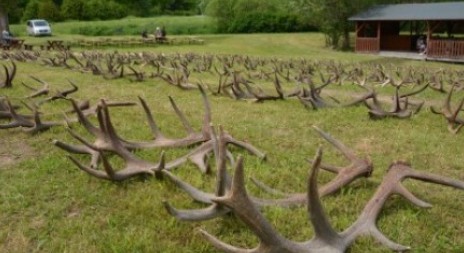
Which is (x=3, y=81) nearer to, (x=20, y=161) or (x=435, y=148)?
(x=20, y=161)

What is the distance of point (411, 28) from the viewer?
37969 millimetres

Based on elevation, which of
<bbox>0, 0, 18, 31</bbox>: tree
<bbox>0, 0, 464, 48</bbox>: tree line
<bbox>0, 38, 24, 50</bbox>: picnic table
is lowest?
<bbox>0, 0, 464, 48</bbox>: tree line

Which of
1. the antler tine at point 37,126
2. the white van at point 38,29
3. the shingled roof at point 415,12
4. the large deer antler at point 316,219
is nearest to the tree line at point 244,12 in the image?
the white van at point 38,29

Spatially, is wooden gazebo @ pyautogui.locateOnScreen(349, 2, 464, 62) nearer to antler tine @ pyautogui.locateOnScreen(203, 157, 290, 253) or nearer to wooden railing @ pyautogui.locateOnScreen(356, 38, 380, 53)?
wooden railing @ pyautogui.locateOnScreen(356, 38, 380, 53)

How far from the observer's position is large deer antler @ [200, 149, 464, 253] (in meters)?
2.50

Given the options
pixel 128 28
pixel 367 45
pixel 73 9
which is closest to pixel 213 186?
pixel 367 45

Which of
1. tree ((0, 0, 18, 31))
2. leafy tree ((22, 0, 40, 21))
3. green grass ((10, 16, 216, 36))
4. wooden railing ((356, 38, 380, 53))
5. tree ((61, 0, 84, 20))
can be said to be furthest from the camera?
tree ((61, 0, 84, 20))

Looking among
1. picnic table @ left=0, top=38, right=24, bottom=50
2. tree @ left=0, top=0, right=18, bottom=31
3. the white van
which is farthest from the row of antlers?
the white van

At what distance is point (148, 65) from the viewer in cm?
1842

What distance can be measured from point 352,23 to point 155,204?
131 feet

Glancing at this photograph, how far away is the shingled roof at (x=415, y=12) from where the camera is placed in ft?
106

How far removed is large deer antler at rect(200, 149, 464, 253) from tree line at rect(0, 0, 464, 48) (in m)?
37.7

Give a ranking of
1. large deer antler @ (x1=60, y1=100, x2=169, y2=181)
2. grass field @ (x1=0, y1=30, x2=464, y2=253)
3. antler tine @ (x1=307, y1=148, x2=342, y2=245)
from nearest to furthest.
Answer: antler tine @ (x1=307, y1=148, x2=342, y2=245), grass field @ (x1=0, y1=30, x2=464, y2=253), large deer antler @ (x1=60, y1=100, x2=169, y2=181)

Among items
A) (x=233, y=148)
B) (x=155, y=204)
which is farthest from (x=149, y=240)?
(x=233, y=148)
